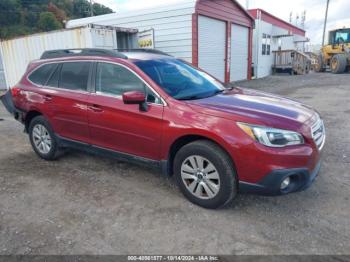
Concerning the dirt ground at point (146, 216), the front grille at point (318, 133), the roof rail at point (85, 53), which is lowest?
the dirt ground at point (146, 216)

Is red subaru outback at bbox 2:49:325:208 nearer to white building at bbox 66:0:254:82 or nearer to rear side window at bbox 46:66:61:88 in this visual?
rear side window at bbox 46:66:61:88

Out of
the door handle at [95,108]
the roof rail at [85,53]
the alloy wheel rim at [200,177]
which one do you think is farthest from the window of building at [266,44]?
the alloy wheel rim at [200,177]

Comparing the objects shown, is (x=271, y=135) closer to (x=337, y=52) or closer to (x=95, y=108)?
(x=95, y=108)

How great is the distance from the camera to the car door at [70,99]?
14.2ft

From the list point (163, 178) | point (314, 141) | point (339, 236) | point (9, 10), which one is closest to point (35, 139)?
point (163, 178)

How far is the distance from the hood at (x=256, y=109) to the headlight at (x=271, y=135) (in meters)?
0.07

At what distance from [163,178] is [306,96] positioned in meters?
9.54

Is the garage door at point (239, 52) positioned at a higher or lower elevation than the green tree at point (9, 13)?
lower

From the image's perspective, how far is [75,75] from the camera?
4.50 metres

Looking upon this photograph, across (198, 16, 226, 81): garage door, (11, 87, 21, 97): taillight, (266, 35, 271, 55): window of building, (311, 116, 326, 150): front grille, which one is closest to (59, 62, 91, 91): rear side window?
(11, 87, 21, 97): taillight

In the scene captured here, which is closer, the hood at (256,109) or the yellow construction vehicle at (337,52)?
the hood at (256,109)

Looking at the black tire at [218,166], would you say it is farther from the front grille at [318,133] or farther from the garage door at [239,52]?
the garage door at [239,52]

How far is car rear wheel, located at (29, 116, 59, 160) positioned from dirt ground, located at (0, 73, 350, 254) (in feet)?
0.98

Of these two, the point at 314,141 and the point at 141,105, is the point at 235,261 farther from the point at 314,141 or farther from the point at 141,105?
the point at 141,105
